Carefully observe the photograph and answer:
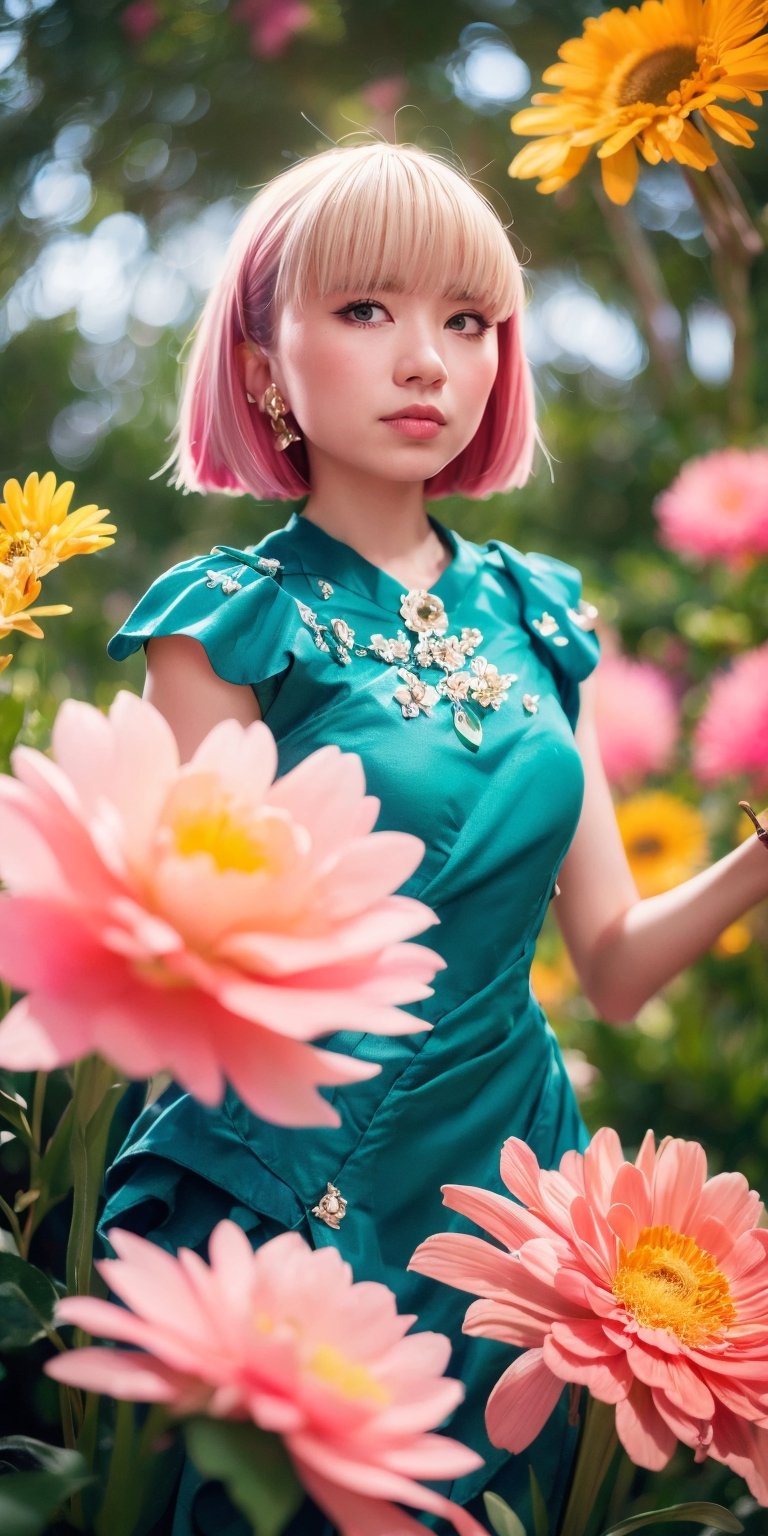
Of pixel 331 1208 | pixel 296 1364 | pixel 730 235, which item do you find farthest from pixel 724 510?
pixel 296 1364

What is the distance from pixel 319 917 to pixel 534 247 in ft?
4.28

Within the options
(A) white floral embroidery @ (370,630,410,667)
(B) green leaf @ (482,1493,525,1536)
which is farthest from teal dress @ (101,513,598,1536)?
(B) green leaf @ (482,1493,525,1536)

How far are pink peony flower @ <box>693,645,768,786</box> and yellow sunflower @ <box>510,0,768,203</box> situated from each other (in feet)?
1.98

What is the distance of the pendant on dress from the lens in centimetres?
65

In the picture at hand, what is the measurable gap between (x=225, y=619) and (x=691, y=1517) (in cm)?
40

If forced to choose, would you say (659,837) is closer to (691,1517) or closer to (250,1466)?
(691,1517)

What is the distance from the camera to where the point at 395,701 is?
2.13 feet

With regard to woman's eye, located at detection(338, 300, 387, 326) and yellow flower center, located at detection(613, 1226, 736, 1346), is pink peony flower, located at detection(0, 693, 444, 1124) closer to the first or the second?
yellow flower center, located at detection(613, 1226, 736, 1346)

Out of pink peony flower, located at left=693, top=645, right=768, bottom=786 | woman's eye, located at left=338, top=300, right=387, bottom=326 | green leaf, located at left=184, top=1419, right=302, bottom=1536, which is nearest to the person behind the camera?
green leaf, located at left=184, top=1419, right=302, bottom=1536

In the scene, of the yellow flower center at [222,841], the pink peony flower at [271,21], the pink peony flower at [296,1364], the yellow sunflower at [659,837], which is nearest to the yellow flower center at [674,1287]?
the pink peony flower at [296,1364]

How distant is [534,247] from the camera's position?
4.89 ft

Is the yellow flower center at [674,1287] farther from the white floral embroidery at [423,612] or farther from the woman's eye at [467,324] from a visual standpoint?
the woman's eye at [467,324]

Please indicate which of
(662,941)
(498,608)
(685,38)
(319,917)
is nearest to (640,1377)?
(319,917)

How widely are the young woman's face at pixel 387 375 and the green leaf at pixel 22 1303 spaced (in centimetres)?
38
